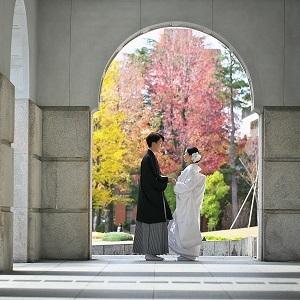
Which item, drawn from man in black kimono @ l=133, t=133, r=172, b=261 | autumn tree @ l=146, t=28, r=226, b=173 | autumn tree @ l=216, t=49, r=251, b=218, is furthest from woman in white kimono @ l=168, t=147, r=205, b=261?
autumn tree @ l=216, t=49, r=251, b=218

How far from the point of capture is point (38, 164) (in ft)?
38.2

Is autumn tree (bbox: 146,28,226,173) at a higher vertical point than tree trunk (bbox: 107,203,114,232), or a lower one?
higher

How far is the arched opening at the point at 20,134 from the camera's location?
11.1 meters

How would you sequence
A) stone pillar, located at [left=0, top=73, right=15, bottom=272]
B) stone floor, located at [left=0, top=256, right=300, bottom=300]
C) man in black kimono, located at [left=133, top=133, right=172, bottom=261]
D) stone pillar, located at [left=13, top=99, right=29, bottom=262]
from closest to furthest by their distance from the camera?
stone floor, located at [left=0, top=256, right=300, bottom=300] < stone pillar, located at [left=0, top=73, right=15, bottom=272] < stone pillar, located at [left=13, top=99, right=29, bottom=262] < man in black kimono, located at [left=133, top=133, right=172, bottom=261]

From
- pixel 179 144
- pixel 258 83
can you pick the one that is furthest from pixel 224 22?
pixel 179 144

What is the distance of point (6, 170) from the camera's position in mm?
9344

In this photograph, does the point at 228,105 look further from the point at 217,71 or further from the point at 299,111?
the point at 299,111

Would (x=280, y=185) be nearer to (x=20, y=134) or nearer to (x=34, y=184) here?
(x=34, y=184)

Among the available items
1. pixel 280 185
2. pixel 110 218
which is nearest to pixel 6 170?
pixel 280 185

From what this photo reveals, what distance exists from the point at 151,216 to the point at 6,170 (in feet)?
9.59

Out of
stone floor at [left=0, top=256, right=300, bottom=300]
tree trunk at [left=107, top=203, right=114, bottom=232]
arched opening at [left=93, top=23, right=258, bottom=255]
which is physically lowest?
tree trunk at [left=107, top=203, right=114, bottom=232]

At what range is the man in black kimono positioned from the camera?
11711mm

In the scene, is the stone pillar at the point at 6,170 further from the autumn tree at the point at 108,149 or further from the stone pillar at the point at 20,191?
the autumn tree at the point at 108,149

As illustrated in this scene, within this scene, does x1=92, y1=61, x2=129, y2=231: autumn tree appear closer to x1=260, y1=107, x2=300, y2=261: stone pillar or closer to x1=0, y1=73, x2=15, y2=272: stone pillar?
x1=260, y1=107, x2=300, y2=261: stone pillar
